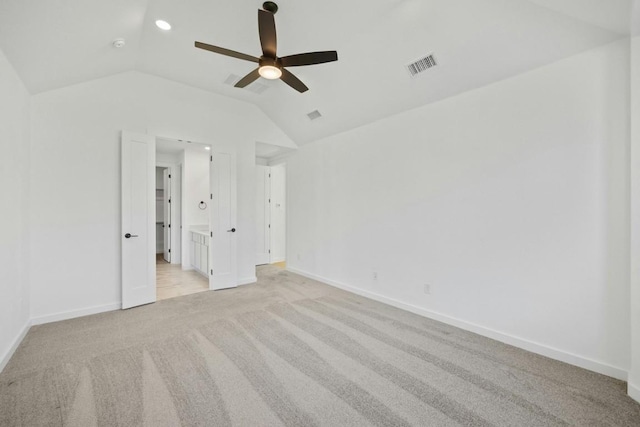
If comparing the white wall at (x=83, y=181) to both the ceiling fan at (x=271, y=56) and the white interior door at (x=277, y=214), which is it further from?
the white interior door at (x=277, y=214)

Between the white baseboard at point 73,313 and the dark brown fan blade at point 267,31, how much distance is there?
3.87 metres

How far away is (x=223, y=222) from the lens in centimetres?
484

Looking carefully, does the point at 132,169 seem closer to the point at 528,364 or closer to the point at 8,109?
the point at 8,109

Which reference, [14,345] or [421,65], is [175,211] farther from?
[421,65]

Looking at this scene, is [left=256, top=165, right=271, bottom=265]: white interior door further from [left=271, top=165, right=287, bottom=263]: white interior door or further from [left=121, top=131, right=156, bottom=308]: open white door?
[left=121, top=131, right=156, bottom=308]: open white door

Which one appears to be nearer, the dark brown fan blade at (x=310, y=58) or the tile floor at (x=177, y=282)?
the dark brown fan blade at (x=310, y=58)

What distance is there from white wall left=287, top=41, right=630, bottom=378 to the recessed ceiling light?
292cm

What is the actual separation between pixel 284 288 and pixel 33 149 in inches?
152

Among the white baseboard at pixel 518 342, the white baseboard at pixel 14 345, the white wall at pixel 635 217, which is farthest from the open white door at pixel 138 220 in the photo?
the white wall at pixel 635 217

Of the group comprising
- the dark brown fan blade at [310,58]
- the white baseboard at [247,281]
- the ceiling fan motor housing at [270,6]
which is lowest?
the white baseboard at [247,281]

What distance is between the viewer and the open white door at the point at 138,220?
3.81 metres

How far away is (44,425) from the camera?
175 cm

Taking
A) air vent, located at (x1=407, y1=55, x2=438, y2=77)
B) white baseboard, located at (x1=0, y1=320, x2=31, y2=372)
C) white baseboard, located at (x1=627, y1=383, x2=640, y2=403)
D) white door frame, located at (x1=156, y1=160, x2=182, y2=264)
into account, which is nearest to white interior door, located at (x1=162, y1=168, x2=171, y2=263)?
white door frame, located at (x1=156, y1=160, x2=182, y2=264)

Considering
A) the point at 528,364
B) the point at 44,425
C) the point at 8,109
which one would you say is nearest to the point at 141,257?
the point at 8,109
